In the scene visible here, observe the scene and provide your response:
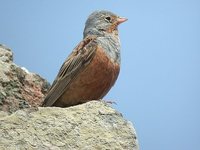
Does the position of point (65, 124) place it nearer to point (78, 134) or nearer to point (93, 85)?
point (78, 134)

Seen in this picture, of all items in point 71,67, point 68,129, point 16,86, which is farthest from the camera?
point 71,67

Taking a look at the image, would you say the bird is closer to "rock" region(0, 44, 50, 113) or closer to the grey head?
"rock" region(0, 44, 50, 113)

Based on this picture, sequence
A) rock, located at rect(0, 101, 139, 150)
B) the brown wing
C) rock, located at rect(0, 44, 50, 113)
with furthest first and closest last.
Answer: the brown wing
rock, located at rect(0, 44, 50, 113)
rock, located at rect(0, 101, 139, 150)

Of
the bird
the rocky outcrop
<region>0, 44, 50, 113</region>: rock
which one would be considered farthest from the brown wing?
the rocky outcrop

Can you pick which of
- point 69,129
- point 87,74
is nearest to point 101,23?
point 87,74

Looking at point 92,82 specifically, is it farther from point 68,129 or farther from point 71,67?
point 68,129

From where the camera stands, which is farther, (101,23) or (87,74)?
(101,23)

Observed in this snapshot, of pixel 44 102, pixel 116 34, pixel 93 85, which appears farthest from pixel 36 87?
pixel 116 34

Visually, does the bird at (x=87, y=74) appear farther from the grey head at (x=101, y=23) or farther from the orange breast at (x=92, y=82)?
the grey head at (x=101, y=23)
